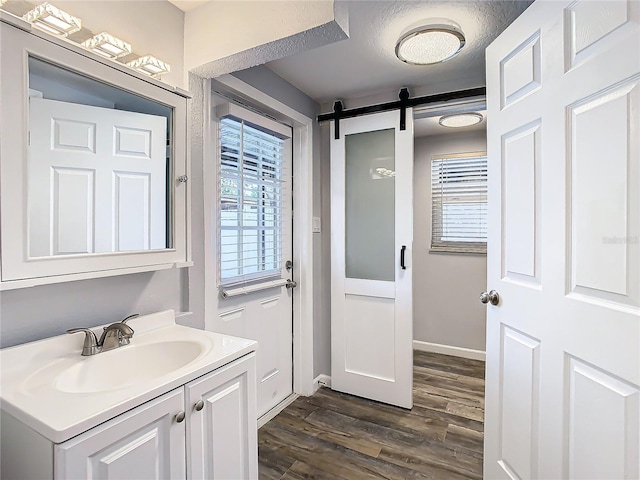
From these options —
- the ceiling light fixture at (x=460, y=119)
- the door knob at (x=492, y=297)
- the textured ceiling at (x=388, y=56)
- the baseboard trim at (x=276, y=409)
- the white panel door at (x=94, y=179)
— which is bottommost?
the baseboard trim at (x=276, y=409)

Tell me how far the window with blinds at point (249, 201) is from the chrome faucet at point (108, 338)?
75 centimetres

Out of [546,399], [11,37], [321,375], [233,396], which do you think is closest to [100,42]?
[11,37]

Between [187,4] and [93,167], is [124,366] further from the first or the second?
[187,4]

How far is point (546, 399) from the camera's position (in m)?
1.17

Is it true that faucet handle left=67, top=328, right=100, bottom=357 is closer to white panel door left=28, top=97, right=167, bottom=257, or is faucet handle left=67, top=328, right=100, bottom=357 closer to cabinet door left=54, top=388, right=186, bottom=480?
white panel door left=28, top=97, right=167, bottom=257

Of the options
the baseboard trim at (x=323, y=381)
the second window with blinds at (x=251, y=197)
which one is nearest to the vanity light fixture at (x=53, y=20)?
the second window with blinds at (x=251, y=197)

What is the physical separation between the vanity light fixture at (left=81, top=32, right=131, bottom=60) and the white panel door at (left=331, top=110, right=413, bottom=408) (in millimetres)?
1572

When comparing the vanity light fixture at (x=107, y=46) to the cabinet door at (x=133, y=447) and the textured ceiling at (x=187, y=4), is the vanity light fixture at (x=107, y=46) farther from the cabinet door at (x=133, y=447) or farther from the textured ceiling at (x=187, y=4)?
the cabinet door at (x=133, y=447)

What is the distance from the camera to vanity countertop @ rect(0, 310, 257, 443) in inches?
30.7

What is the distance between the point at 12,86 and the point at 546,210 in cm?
173

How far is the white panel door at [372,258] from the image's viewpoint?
7.71 ft

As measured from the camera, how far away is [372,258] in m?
2.50

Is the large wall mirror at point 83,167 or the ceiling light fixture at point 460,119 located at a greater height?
the ceiling light fixture at point 460,119

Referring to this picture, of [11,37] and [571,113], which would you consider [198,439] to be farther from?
[571,113]
